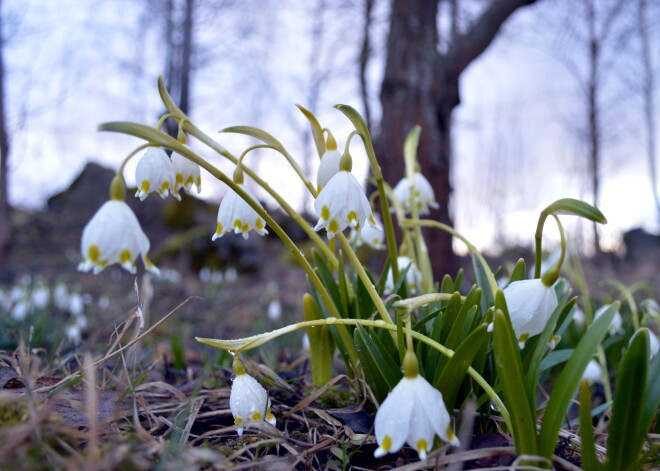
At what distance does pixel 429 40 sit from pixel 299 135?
10078 mm

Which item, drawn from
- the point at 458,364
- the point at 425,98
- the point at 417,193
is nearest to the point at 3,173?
the point at 425,98

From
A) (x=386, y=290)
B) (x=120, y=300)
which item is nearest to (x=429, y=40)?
(x=386, y=290)

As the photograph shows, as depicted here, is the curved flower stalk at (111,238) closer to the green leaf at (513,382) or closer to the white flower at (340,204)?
the white flower at (340,204)

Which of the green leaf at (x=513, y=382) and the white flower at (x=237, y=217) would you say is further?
the white flower at (x=237, y=217)

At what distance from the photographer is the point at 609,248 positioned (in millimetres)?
11547

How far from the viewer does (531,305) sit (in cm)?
104

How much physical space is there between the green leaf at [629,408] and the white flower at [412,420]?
289 mm

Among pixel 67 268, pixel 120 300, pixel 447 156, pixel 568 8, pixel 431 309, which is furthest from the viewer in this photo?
pixel 568 8

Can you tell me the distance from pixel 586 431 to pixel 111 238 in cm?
89

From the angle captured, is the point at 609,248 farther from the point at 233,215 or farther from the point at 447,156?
the point at 233,215

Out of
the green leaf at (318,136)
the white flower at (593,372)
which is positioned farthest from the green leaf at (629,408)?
the white flower at (593,372)

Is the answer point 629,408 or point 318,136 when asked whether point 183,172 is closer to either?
point 318,136

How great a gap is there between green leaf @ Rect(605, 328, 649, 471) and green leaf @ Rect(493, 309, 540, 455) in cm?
14

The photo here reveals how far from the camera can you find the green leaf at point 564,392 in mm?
952
